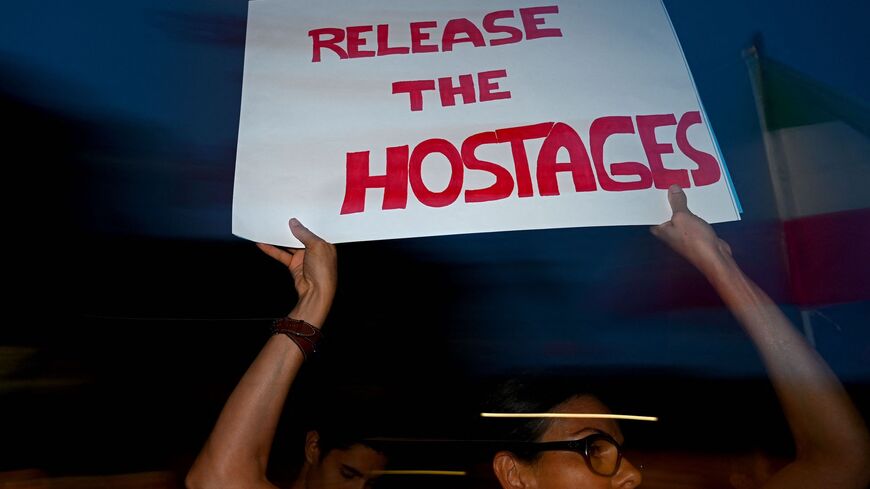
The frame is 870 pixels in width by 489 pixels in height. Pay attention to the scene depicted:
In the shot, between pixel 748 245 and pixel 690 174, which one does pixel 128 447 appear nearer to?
pixel 690 174

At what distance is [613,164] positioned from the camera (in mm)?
1278

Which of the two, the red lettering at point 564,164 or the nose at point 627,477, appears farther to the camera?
the nose at point 627,477

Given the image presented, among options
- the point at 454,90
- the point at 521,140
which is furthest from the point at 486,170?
the point at 454,90

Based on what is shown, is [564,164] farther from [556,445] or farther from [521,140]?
[556,445]

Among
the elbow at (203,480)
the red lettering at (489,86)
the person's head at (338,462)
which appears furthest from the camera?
the person's head at (338,462)

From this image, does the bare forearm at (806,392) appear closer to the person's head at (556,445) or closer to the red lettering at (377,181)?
the person's head at (556,445)

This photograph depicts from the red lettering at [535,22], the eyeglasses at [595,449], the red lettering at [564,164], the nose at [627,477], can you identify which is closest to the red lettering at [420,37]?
the red lettering at [535,22]

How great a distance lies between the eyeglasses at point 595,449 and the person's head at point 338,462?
379 mm

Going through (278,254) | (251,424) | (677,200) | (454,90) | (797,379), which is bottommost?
(251,424)

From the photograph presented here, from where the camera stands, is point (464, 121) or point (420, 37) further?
point (420, 37)

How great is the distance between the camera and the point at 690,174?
126cm

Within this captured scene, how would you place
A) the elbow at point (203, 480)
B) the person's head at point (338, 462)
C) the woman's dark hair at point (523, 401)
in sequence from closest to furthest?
1. the elbow at point (203, 480)
2. the woman's dark hair at point (523, 401)
3. the person's head at point (338, 462)

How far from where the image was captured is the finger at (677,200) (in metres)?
1.24

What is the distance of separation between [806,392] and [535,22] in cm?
103
